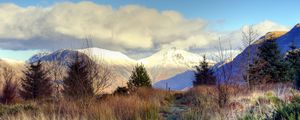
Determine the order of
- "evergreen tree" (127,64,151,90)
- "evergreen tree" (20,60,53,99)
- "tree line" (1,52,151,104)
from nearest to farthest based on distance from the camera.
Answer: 1. "tree line" (1,52,151,104)
2. "evergreen tree" (127,64,151,90)
3. "evergreen tree" (20,60,53,99)

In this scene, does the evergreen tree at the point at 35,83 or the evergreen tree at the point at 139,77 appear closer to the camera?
the evergreen tree at the point at 139,77

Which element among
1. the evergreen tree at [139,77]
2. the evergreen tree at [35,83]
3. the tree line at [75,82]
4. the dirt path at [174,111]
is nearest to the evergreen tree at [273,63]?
the evergreen tree at [139,77]

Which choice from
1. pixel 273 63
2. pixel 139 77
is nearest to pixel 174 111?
pixel 139 77

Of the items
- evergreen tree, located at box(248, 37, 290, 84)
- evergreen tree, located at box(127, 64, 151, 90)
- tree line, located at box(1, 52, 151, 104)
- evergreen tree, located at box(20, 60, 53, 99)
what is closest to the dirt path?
tree line, located at box(1, 52, 151, 104)

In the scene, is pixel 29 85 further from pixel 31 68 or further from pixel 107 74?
pixel 107 74

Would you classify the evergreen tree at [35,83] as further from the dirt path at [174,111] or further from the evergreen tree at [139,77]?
the dirt path at [174,111]

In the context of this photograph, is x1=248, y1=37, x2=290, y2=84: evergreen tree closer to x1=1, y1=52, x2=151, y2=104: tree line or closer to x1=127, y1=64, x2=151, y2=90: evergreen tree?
x1=127, y1=64, x2=151, y2=90: evergreen tree

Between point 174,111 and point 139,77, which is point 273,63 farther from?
point 174,111

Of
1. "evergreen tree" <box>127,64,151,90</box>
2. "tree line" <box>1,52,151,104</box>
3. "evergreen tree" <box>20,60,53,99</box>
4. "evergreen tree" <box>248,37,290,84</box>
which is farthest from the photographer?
"evergreen tree" <box>20,60,53,99</box>

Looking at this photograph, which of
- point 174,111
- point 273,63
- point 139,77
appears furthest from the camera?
point 273,63

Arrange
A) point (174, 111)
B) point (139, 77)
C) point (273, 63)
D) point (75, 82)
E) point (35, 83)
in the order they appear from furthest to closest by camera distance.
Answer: point (35, 83) → point (273, 63) → point (139, 77) → point (75, 82) → point (174, 111)

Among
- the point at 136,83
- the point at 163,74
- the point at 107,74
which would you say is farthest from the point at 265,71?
the point at 107,74

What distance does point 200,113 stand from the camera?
8.37 meters

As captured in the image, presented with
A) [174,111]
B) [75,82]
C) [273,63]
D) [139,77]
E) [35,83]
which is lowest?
[174,111]
